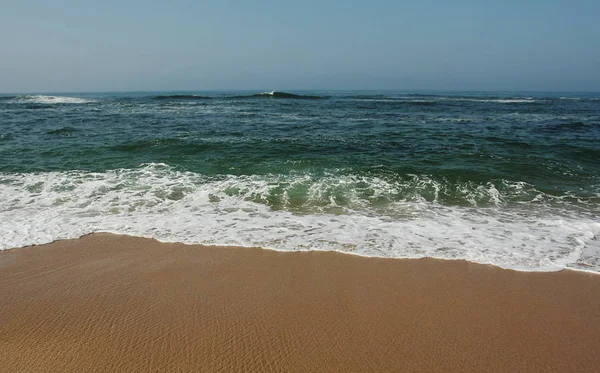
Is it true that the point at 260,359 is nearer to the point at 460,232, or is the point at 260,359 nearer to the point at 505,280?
A: the point at 505,280

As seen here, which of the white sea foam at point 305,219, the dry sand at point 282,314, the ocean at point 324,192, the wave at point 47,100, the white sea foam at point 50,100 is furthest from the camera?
the white sea foam at point 50,100

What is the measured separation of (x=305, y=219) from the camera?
261 inches

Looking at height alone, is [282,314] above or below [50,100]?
below

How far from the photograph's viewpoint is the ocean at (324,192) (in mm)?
5688

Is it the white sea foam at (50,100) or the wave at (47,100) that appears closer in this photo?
the wave at (47,100)

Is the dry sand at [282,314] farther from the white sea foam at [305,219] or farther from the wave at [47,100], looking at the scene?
the wave at [47,100]

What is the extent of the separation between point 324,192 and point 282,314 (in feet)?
15.5

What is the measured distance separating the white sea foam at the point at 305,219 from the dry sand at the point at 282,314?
0.50 metres

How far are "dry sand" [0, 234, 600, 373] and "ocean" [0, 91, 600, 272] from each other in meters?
0.60

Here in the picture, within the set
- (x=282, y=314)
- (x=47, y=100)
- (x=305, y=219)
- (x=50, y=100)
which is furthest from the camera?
(x=50, y=100)

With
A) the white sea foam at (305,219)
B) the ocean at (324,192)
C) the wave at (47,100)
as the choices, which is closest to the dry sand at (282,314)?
the white sea foam at (305,219)

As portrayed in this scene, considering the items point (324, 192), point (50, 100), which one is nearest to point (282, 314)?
point (324, 192)

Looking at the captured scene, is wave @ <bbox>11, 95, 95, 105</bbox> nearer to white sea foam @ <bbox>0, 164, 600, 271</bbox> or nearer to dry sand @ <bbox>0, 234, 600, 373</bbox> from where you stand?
white sea foam @ <bbox>0, 164, 600, 271</bbox>

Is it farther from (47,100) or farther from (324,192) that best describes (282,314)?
(47,100)
